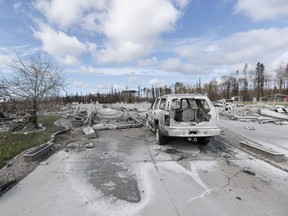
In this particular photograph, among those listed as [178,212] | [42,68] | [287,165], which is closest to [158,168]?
[178,212]

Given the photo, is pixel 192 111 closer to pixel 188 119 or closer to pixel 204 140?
pixel 188 119

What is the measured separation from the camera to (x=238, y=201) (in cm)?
378

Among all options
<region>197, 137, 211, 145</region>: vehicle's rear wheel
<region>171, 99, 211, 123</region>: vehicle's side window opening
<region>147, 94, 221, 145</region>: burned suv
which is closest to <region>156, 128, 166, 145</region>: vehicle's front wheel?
<region>147, 94, 221, 145</region>: burned suv

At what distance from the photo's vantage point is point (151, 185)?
14.5ft

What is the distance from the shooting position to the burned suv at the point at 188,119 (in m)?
6.92

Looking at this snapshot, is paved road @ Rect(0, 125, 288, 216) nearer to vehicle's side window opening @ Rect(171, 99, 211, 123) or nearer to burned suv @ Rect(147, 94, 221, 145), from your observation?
burned suv @ Rect(147, 94, 221, 145)

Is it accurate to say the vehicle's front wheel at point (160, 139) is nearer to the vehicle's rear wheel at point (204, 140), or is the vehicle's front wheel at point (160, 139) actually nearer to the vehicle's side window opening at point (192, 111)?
the vehicle's side window opening at point (192, 111)

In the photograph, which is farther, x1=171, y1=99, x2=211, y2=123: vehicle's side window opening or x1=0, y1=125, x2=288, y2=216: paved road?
x1=171, y1=99, x2=211, y2=123: vehicle's side window opening

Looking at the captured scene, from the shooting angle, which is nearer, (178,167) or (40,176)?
(40,176)

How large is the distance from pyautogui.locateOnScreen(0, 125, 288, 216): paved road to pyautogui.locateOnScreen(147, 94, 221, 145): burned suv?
2.10ft

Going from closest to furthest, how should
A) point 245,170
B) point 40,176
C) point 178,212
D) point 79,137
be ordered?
point 178,212, point 40,176, point 245,170, point 79,137

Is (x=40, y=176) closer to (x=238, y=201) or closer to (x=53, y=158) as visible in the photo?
(x=53, y=158)

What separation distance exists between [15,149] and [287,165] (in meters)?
7.66

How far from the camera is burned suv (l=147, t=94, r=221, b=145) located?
6.92 metres
